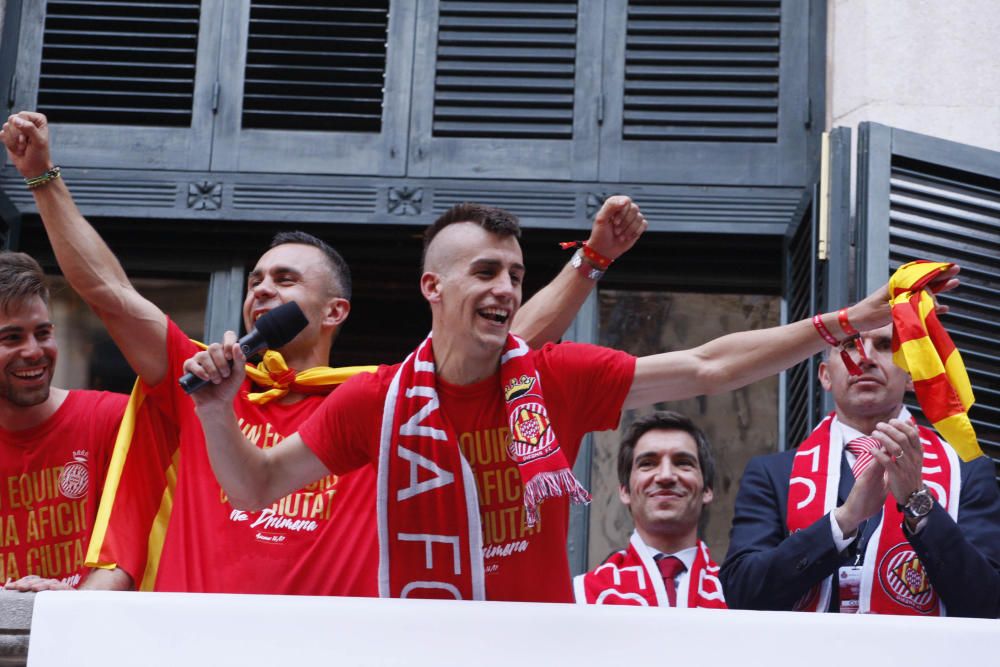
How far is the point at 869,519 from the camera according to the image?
4879mm

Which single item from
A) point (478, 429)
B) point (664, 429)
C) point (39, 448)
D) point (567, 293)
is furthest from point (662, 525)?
point (39, 448)

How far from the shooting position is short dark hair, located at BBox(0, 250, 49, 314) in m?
5.06

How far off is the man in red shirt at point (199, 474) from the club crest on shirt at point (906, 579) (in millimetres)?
1177

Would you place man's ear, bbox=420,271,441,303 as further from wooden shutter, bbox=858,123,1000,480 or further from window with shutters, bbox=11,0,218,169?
window with shutters, bbox=11,0,218,169

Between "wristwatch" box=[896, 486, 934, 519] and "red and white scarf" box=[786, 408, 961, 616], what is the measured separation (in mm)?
212

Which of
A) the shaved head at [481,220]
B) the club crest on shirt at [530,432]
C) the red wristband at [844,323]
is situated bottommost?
the club crest on shirt at [530,432]

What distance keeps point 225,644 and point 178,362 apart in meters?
1.41

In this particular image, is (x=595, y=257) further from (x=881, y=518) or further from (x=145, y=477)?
(x=145, y=477)

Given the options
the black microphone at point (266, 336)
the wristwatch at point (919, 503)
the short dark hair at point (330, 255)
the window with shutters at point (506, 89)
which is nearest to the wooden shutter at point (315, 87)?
the window with shutters at point (506, 89)

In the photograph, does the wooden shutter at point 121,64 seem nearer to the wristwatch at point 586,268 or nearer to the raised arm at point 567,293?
the raised arm at point 567,293

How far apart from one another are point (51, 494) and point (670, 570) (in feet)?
6.42

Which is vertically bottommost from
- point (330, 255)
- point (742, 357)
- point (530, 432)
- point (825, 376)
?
point (530, 432)

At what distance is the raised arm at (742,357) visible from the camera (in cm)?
429

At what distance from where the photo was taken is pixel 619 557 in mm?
5469
